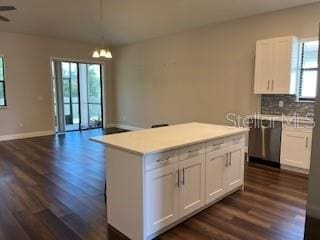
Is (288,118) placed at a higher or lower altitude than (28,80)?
lower

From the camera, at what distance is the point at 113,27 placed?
6172 mm

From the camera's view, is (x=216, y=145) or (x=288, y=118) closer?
(x=216, y=145)

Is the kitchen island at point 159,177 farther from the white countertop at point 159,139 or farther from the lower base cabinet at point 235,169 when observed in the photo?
the lower base cabinet at point 235,169

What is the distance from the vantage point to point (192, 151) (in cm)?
257

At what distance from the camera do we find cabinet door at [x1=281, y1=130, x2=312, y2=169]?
405cm

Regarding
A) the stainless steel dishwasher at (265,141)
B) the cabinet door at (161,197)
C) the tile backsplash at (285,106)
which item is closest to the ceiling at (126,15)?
the tile backsplash at (285,106)

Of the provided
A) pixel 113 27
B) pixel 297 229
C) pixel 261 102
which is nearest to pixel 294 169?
pixel 261 102

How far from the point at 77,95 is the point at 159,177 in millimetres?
6855

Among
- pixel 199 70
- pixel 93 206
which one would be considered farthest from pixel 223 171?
pixel 199 70

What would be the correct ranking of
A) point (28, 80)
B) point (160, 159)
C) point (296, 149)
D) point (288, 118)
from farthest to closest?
point (28, 80)
point (288, 118)
point (296, 149)
point (160, 159)

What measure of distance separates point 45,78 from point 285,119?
6468mm

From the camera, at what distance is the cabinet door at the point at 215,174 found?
9.26 feet

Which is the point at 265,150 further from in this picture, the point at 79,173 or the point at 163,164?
the point at 79,173

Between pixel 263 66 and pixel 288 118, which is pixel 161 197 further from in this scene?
pixel 263 66
